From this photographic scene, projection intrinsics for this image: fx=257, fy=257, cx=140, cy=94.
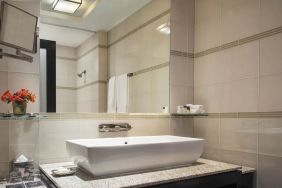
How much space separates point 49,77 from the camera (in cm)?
176

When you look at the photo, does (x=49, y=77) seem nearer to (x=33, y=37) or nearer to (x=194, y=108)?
(x=33, y=37)

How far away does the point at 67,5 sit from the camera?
183 centimetres

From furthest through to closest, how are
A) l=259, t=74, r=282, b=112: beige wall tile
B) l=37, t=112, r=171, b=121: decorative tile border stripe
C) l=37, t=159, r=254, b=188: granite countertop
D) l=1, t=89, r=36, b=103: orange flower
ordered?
l=37, t=112, r=171, b=121: decorative tile border stripe
l=259, t=74, r=282, b=112: beige wall tile
l=1, t=89, r=36, b=103: orange flower
l=37, t=159, r=254, b=188: granite countertop

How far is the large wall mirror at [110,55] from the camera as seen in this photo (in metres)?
1.81

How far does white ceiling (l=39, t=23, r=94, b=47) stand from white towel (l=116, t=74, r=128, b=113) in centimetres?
41

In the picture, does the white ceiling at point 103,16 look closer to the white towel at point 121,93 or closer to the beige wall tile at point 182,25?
the beige wall tile at point 182,25

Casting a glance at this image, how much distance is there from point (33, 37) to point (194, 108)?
1312 mm

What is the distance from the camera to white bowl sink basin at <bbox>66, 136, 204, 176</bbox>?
4.35 ft

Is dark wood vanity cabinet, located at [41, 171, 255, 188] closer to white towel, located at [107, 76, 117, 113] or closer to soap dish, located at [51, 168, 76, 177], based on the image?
soap dish, located at [51, 168, 76, 177]

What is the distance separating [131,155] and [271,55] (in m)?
1.11

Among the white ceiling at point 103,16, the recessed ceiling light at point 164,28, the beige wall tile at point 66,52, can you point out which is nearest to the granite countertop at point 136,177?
the beige wall tile at point 66,52

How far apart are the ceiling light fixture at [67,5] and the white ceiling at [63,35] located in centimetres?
13

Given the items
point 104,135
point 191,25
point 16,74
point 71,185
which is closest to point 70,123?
point 104,135

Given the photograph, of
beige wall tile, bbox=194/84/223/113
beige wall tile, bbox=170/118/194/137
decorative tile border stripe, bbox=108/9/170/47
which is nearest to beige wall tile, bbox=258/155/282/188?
beige wall tile, bbox=194/84/223/113
